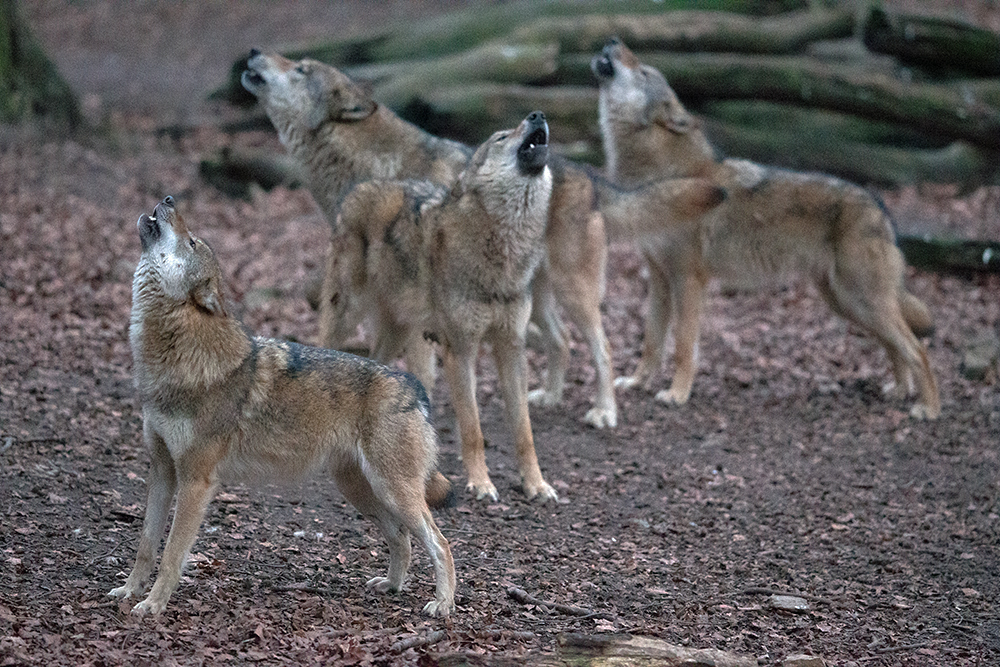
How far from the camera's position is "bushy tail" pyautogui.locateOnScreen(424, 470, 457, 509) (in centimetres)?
500

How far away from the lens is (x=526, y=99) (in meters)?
14.7

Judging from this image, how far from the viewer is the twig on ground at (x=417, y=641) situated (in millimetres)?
4301

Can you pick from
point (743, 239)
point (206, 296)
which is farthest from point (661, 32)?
point (206, 296)

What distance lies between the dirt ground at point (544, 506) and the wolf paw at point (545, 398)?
0.10 meters

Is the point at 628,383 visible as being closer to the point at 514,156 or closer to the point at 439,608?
the point at 514,156

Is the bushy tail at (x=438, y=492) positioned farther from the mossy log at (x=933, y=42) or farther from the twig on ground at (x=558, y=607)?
the mossy log at (x=933, y=42)

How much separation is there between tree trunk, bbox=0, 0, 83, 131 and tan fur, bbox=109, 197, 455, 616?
9390 millimetres

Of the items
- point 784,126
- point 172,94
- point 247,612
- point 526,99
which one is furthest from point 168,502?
point 172,94

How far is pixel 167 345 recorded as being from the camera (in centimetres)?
467

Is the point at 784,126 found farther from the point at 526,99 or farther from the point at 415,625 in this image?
the point at 415,625

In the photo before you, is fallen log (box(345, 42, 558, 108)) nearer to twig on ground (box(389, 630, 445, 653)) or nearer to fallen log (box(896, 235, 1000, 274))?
fallen log (box(896, 235, 1000, 274))

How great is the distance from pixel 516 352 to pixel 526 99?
8561mm

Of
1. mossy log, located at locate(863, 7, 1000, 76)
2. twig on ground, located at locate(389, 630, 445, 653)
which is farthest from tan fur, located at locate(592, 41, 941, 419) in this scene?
mossy log, located at locate(863, 7, 1000, 76)

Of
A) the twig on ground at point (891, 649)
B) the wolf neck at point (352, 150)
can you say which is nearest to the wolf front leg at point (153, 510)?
the twig on ground at point (891, 649)
